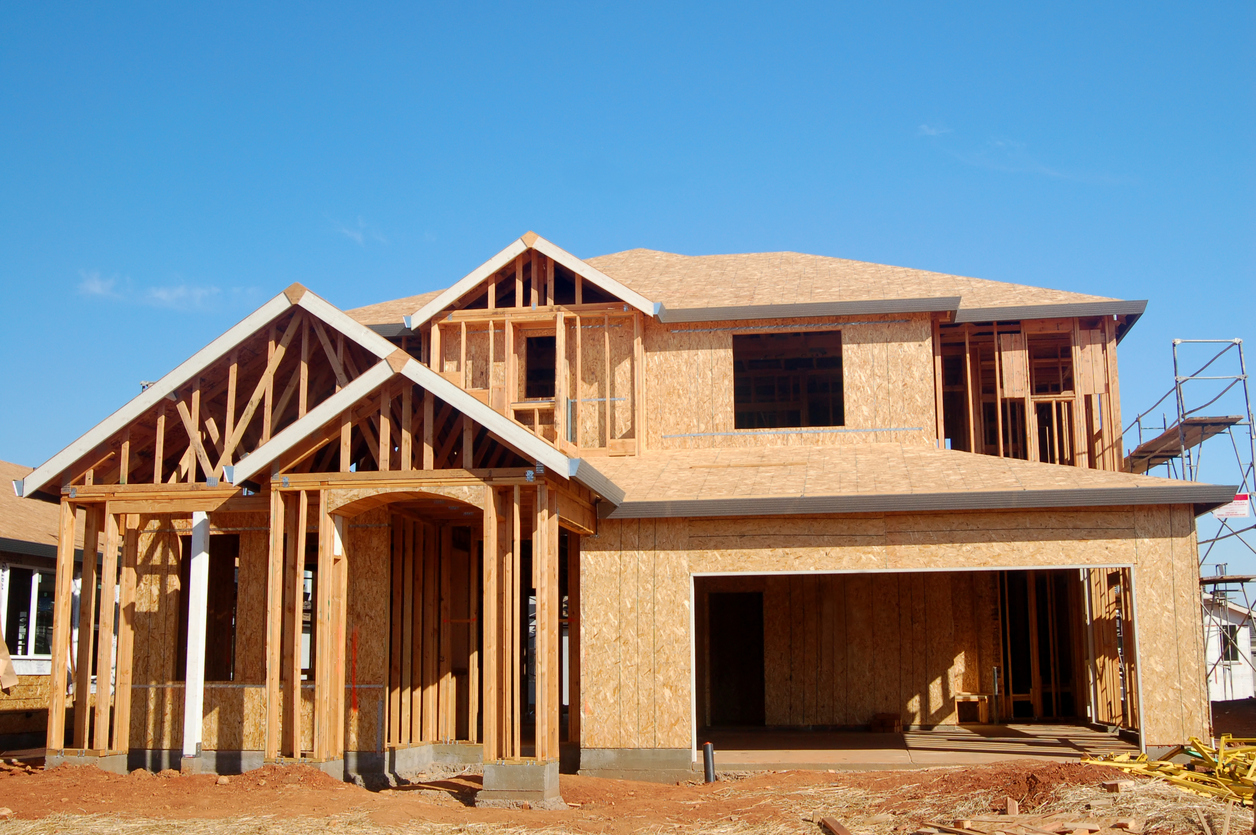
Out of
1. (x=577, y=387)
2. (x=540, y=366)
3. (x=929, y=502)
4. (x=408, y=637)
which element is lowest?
(x=408, y=637)

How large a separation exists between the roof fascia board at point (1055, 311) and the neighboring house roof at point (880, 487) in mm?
3754

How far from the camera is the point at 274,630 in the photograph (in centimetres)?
1434

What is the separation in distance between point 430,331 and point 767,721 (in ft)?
32.1

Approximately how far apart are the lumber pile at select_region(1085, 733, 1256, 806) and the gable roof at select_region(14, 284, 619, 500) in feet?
24.5

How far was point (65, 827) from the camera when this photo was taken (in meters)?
11.7

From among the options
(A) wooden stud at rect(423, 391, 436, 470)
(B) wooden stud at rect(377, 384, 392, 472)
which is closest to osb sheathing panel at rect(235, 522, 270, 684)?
(B) wooden stud at rect(377, 384, 392, 472)

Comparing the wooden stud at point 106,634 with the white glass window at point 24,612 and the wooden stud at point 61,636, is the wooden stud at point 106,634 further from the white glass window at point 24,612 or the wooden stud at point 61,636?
the white glass window at point 24,612

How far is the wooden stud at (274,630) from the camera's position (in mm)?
14188

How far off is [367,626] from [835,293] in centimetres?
1082

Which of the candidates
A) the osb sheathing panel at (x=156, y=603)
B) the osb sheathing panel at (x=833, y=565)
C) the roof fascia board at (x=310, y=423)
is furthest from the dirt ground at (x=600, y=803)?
the roof fascia board at (x=310, y=423)

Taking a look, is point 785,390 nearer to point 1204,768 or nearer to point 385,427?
point 385,427

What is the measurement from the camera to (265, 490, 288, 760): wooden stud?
14.2 m

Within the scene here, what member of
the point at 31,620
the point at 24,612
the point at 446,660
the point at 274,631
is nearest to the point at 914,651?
the point at 446,660

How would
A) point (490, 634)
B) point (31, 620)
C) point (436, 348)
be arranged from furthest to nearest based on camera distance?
point (31, 620)
point (436, 348)
point (490, 634)
